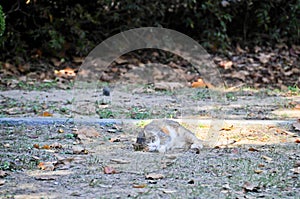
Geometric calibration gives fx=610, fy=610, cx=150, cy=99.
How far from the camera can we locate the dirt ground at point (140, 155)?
3.14 metres

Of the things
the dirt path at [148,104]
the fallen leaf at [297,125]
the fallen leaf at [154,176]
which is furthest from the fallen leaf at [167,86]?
the fallen leaf at [154,176]

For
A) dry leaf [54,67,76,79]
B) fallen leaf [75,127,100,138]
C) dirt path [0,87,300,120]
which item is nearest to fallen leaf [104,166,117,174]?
fallen leaf [75,127,100,138]

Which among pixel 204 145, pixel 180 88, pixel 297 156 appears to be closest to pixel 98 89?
Answer: pixel 180 88

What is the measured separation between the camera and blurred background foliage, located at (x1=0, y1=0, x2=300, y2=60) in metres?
8.23

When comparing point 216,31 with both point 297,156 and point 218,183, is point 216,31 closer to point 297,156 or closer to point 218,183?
point 297,156

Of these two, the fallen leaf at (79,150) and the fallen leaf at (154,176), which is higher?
the fallen leaf at (79,150)

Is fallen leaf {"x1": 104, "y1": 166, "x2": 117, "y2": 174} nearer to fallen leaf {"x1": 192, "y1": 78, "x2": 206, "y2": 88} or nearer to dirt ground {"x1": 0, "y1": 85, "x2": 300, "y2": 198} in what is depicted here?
dirt ground {"x1": 0, "y1": 85, "x2": 300, "y2": 198}

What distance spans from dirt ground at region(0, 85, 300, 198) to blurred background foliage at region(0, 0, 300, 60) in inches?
99.0

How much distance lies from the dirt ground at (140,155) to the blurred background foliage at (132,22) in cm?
251

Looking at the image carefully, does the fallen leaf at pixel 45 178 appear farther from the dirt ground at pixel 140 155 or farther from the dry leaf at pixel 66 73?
the dry leaf at pixel 66 73

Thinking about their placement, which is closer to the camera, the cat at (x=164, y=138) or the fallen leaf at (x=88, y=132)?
the cat at (x=164, y=138)

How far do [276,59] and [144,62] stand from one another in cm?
190

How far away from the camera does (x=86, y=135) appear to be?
4.39 m

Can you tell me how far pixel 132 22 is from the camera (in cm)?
855
